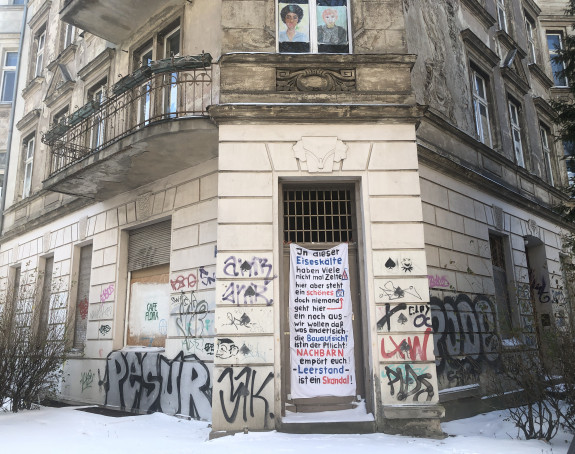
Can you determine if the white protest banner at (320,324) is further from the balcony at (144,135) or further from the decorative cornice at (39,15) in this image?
the decorative cornice at (39,15)

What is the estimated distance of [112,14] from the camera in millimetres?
9914

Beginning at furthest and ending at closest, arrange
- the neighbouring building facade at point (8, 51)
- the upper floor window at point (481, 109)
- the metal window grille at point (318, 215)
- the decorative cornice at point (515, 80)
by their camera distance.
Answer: the neighbouring building facade at point (8, 51), the decorative cornice at point (515, 80), the upper floor window at point (481, 109), the metal window grille at point (318, 215)

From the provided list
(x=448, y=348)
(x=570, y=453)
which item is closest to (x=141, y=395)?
(x=448, y=348)

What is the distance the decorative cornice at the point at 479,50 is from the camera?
35.2ft

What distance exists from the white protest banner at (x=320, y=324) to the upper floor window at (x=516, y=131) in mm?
7887

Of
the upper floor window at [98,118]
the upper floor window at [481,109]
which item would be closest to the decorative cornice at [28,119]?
the upper floor window at [98,118]

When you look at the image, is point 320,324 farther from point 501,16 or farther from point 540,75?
point 540,75

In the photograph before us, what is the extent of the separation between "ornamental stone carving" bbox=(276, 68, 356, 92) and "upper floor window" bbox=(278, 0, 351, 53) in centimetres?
56

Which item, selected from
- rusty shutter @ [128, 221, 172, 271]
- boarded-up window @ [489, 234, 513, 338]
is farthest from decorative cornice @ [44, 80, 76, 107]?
boarded-up window @ [489, 234, 513, 338]

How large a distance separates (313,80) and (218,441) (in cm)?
498

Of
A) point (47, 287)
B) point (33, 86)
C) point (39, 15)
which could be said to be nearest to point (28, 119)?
point (33, 86)

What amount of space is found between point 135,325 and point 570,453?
719cm

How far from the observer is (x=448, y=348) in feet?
26.3

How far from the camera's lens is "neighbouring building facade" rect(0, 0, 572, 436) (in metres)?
6.29
